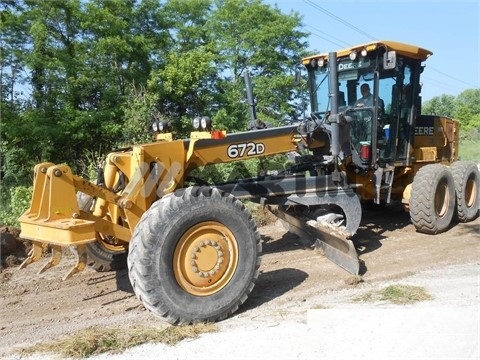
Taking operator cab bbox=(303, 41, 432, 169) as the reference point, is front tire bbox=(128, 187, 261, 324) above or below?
below

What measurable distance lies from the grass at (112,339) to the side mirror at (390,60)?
4.39 meters

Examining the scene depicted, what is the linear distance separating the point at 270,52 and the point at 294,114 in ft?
60.3

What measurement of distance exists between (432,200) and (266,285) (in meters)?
3.24

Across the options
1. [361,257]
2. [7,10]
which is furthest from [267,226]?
[7,10]

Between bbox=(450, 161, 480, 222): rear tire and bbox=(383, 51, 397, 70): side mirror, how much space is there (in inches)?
102

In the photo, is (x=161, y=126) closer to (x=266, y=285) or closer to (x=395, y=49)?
(x=266, y=285)

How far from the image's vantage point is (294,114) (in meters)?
7.38

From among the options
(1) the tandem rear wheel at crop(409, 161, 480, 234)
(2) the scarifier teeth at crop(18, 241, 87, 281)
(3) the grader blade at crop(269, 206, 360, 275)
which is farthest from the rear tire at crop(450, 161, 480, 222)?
(2) the scarifier teeth at crop(18, 241, 87, 281)

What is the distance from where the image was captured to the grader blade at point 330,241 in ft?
18.8

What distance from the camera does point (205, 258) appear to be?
14.9 feet

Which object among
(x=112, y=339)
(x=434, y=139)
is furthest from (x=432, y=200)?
(x=112, y=339)

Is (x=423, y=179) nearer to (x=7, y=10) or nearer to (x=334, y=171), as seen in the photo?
(x=334, y=171)

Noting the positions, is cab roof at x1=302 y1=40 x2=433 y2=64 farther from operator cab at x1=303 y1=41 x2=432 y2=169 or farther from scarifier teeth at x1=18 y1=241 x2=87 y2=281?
scarifier teeth at x1=18 y1=241 x2=87 y2=281

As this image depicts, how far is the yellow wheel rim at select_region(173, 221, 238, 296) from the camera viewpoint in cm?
443
